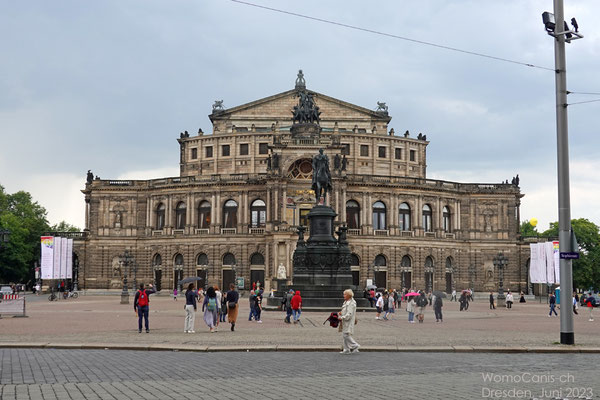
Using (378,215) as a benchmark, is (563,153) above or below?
below

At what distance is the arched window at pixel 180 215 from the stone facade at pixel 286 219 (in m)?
0.13

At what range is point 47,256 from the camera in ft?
231

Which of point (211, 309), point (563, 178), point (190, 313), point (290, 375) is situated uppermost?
point (563, 178)

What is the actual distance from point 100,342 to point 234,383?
387 inches

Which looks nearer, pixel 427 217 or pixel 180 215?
pixel 180 215

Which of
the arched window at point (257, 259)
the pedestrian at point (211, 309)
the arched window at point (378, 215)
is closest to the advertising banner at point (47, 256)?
the arched window at point (257, 259)

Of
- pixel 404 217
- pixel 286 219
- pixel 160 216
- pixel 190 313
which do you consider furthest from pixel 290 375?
pixel 160 216

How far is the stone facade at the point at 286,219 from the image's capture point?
84062 millimetres

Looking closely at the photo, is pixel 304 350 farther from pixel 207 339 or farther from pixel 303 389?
pixel 303 389

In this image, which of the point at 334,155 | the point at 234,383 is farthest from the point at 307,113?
the point at 234,383

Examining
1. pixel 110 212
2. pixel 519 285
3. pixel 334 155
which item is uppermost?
pixel 334 155

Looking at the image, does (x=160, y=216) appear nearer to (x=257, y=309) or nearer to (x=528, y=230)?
(x=257, y=309)

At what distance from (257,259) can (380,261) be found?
583 inches

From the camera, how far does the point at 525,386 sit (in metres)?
13.1
